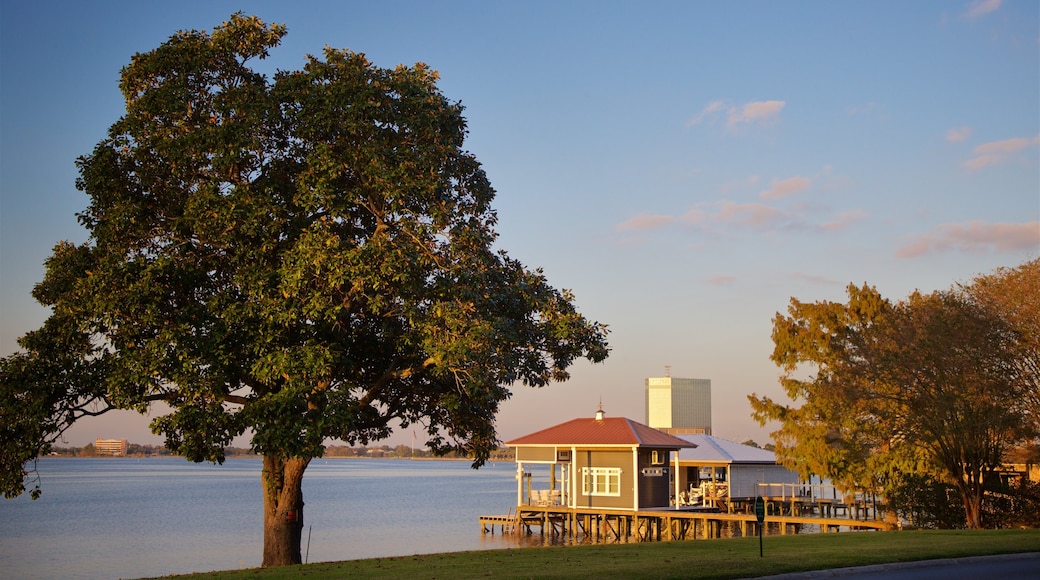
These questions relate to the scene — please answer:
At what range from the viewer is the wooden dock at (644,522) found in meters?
44.0

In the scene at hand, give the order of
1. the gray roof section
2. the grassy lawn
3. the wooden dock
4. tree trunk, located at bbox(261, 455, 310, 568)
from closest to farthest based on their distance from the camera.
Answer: the grassy lawn < tree trunk, located at bbox(261, 455, 310, 568) < the wooden dock < the gray roof section

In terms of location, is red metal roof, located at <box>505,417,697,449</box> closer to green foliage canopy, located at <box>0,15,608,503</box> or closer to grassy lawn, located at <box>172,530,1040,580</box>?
grassy lawn, located at <box>172,530,1040,580</box>

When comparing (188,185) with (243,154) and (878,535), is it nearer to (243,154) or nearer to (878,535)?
(243,154)

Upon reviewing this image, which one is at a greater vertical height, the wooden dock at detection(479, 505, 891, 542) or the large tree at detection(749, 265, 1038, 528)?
the large tree at detection(749, 265, 1038, 528)

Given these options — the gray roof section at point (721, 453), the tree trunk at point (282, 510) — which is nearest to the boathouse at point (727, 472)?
the gray roof section at point (721, 453)

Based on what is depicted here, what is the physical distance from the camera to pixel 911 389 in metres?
33.5

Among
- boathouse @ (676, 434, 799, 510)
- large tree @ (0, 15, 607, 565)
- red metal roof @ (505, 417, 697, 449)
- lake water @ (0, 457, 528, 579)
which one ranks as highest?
large tree @ (0, 15, 607, 565)

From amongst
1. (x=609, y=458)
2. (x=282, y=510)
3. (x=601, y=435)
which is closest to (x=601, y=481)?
(x=609, y=458)

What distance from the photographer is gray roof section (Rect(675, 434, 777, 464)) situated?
5222cm

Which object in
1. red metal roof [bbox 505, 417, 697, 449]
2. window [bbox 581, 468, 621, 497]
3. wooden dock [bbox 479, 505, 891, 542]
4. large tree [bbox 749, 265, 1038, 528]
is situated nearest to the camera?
large tree [bbox 749, 265, 1038, 528]

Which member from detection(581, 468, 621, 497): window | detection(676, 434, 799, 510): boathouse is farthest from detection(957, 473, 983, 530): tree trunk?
detection(676, 434, 799, 510): boathouse

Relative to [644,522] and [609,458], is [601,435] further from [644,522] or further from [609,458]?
[644,522]

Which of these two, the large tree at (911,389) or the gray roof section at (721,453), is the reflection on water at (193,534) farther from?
the large tree at (911,389)

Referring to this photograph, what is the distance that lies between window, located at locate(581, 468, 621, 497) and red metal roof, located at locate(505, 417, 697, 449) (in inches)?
72.7
